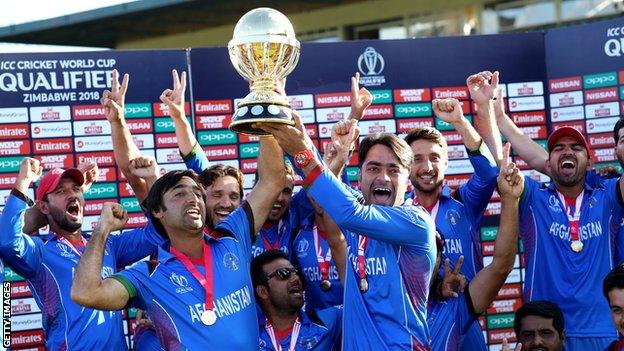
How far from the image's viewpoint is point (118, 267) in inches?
274

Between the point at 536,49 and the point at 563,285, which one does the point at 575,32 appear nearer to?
the point at 536,49

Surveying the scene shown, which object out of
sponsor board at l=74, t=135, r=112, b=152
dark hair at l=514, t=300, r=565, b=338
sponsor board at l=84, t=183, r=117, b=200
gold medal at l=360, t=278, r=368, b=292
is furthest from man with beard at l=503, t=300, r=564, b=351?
sponsor board at l=74, t=135, r=112, b=152

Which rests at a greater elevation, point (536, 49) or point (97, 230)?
point (536, 49)

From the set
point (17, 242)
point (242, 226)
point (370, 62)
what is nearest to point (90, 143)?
point (17, 242)

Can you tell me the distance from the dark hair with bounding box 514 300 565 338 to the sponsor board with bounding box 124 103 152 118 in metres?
3.03

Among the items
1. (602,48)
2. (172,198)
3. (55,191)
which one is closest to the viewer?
(172,198)

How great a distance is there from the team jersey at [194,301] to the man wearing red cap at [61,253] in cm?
123

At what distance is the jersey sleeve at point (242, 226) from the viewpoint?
18.1ft

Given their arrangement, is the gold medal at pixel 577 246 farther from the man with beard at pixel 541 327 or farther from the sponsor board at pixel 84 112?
the sponsor board at pixel 84 112

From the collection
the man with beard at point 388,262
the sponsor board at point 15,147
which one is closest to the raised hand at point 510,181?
the man with beard at point 388,262

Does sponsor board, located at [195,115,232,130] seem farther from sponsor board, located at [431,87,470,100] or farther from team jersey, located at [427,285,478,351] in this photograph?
team jersey, located at [427,285,478,351]

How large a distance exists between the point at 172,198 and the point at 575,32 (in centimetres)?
420

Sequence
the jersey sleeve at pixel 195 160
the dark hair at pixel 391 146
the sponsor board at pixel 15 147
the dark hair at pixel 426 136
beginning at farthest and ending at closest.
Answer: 1. the sponsor board at pixel 15 147
2. the jersey sleeve at pixel 195 160
3. the dark hair at pixel 426 136
4. the dark hair at pixel 391 146

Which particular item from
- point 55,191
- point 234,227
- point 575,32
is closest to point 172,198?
point 234,227
